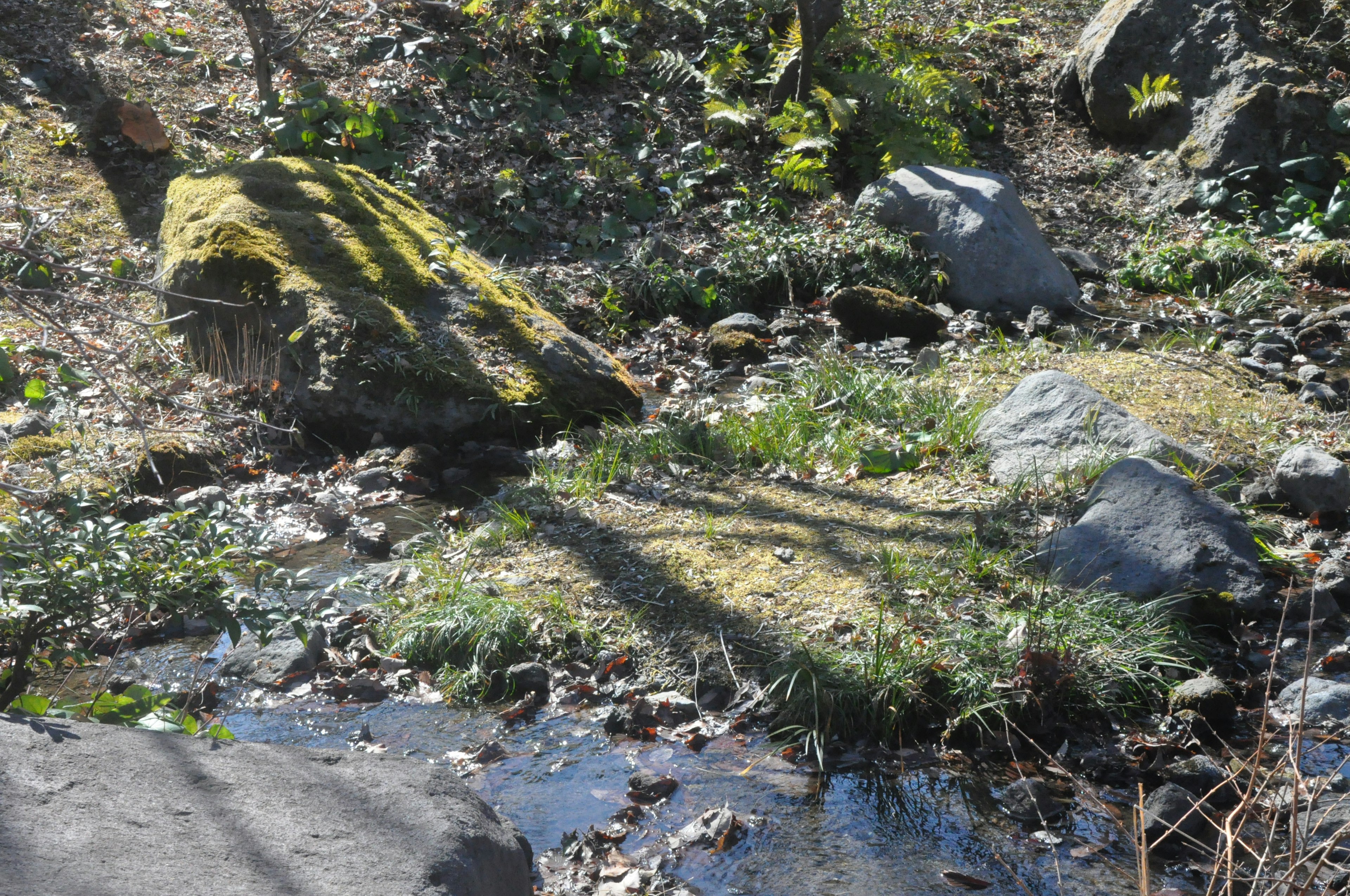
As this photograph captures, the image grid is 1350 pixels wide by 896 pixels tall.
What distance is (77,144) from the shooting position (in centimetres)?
904

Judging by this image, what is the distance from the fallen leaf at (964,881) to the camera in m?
2.98

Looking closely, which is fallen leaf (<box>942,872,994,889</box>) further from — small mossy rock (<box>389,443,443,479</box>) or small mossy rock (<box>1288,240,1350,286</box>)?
small mossy rock (<box>1288,240,1350,286</box>)

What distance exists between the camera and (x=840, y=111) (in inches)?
385

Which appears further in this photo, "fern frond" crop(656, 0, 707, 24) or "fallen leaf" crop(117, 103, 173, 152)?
"fern frond" crop(656, 0, 707, 24)

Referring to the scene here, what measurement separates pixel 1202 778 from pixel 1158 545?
4.06 feet

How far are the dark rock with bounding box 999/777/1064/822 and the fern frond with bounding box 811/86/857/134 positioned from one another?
775cm

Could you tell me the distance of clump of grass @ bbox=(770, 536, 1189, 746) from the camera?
3.74 meters

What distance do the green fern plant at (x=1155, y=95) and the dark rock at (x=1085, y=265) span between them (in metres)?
2.07

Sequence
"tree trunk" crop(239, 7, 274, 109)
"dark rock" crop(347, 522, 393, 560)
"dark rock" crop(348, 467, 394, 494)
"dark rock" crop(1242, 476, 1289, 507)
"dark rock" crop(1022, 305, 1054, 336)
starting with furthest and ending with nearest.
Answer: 1. "tree trunk" crop(239, 7, 274, 109)
2. "dark rock" crop(1022, 305, 1054, 336)
3. "dark rock" crop(348, 467, 394, 494)
4. "dark rock" crop(347, 522, 393, 560)
5. "dark rock" crop(1242, 476, 1289, 507)

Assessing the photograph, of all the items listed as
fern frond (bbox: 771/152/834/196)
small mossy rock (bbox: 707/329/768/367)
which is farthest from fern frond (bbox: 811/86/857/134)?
small mossy rock (bbox: 707/329/768/367)

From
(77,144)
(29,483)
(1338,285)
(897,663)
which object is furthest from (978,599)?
(77,144)

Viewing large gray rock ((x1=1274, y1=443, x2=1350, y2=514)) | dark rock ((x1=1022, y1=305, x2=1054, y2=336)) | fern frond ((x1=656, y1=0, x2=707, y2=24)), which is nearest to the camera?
large gray rock ((x1=1274, y1=443, x2=1350, y2=514))

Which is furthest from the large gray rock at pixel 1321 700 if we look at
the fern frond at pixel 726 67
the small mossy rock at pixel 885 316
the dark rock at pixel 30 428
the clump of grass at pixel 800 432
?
the fern frond at pixel 726 67

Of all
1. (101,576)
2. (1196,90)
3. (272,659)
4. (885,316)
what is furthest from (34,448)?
(1196,90)
